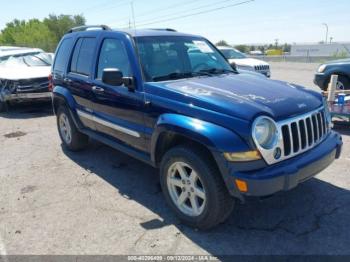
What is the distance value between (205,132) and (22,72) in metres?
8.54

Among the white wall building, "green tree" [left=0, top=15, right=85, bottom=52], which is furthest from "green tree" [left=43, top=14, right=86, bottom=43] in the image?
the white wall building

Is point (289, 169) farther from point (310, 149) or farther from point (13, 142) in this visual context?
point (13, 142)

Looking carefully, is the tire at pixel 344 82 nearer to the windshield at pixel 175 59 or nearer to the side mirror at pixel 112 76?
the windshield at pixel 175 59

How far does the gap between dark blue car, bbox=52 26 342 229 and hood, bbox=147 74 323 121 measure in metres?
0.01

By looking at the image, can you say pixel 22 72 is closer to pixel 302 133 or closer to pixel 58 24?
pixel 302 133

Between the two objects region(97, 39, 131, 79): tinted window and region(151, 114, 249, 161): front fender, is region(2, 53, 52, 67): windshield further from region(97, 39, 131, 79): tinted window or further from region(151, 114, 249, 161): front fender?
region(151, 114, 249, 161): front fender

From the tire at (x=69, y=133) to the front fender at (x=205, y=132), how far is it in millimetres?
Result: 2791

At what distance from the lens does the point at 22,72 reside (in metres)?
9.99

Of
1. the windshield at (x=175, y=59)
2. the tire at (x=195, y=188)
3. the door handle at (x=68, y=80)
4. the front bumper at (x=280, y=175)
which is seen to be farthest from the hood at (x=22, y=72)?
the front bumper at (x=280, y=175)

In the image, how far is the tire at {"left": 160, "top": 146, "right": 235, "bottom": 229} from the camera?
314 cm

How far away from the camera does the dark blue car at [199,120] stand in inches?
117

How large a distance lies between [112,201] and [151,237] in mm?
968

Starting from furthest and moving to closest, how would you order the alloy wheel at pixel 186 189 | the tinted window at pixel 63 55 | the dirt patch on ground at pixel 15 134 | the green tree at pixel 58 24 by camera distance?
the green tree at pixel 58 24 < the dirt patch on ground at pixel 15 134 < the tinted window at pixel 63 55 < the alloy wheel at pixel 186 189

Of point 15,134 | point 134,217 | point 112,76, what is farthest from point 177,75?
point 15,134
